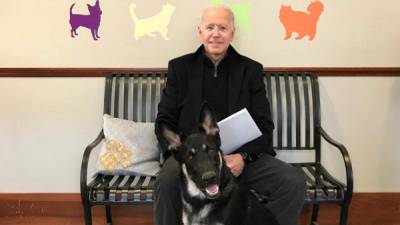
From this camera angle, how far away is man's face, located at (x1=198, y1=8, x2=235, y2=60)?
2.28 meters

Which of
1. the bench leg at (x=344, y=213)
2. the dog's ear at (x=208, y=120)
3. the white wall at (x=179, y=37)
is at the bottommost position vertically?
the bench leg at (x=344, y=213)

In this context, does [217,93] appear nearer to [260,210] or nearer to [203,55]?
[203,55]

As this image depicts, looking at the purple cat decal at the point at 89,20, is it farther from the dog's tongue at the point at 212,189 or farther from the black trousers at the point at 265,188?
the dog's tongue at the point at 212,189

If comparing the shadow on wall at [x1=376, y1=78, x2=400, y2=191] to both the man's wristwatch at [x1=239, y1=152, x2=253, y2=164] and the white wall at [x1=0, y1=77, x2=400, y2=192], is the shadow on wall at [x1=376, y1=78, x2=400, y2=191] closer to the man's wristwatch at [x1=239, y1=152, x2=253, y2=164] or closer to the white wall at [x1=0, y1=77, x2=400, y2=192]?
the white wall at [x1=0, y1=77, x2=400, y2=192]

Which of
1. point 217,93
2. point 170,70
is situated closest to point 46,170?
point 170,70

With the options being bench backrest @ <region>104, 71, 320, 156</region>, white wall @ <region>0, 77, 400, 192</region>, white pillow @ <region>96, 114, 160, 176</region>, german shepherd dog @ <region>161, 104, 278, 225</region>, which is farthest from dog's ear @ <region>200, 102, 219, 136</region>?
white wall @ <region>0, 77, 400, 192</region>

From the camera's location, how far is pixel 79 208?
2.89 m

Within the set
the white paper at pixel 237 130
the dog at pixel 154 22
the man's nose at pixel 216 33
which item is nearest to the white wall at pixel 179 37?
the dog at pixel 154 22

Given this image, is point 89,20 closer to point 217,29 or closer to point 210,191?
point 217,29

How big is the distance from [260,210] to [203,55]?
990 mm

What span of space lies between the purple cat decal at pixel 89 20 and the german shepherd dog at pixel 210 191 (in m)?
1.20

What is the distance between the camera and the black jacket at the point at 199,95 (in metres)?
2.33

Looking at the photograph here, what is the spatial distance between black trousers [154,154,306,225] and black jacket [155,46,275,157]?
0.13 m

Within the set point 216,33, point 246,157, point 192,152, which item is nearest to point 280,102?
point 246,157
